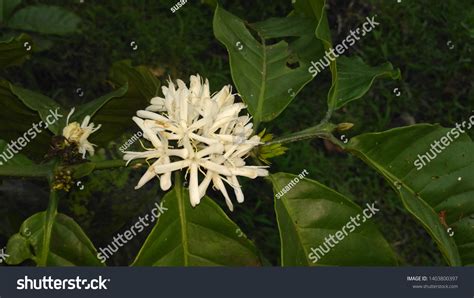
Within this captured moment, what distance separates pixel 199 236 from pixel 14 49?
87 centimetres

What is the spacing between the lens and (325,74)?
3.63 meters

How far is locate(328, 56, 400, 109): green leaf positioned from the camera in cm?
201

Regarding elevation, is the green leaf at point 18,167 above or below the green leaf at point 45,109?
below

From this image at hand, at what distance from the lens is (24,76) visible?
135 inches

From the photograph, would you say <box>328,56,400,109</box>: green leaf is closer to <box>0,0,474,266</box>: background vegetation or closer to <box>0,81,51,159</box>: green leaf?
<box>0,81,51,159</box>: green leaf

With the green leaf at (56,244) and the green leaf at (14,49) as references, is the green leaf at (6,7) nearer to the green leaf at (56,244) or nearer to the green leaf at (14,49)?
the green leaf at (14,49)

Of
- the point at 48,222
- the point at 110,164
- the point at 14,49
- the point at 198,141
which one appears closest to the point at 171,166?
the point at 198,141

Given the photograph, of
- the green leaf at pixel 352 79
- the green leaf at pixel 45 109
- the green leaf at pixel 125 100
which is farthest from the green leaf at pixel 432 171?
the green leaf at pixel 45 109

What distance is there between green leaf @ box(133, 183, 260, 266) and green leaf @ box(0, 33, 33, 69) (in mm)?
690

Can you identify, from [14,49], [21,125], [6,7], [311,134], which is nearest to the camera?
[311,134]

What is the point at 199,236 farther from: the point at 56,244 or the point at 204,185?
the point at 56,244

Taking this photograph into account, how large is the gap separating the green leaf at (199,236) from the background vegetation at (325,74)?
1328mm

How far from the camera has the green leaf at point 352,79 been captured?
6.60 feet

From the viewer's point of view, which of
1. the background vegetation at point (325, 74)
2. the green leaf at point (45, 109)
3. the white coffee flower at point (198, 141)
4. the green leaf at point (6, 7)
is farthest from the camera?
the background vegetation at point (325, 74)
